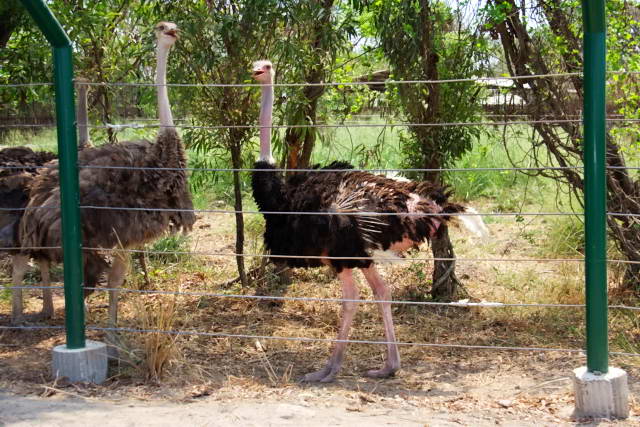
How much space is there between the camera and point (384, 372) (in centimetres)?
441

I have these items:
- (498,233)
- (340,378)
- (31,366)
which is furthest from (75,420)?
(498,233)

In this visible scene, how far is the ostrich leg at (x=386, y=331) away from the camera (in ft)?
14.5

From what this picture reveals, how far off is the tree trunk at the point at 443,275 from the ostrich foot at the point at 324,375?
65.3 inches

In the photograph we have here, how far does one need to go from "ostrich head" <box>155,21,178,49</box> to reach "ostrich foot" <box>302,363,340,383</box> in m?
2.20

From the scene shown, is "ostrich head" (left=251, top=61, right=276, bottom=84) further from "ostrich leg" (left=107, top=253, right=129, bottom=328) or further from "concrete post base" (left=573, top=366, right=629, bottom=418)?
"concrete post base" (left=573, top=366, right=629, bottom=418)

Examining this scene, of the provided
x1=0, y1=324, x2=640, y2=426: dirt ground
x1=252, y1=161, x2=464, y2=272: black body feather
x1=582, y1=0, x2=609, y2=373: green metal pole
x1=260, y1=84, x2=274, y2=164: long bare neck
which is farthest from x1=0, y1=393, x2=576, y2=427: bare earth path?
x1=260, y1=84, x2=274, y2=164: long bare neck

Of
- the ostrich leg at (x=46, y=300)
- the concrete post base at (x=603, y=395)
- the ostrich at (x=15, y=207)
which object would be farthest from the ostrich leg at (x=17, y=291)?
the concrete post base at (x=603, y=395)

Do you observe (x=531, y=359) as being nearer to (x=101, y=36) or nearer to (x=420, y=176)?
(x=420, y=176)

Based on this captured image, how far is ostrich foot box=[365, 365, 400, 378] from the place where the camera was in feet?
14.5

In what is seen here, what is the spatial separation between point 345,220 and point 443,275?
69.6 inches

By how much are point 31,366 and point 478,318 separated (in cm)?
278

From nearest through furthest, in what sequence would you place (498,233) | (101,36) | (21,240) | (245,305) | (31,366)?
1. (31,366)
2. (21,240)
3. (245,305)
4. (101,36)
5. (498,233)

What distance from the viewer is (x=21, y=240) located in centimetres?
511

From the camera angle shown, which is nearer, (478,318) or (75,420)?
(75,420)
